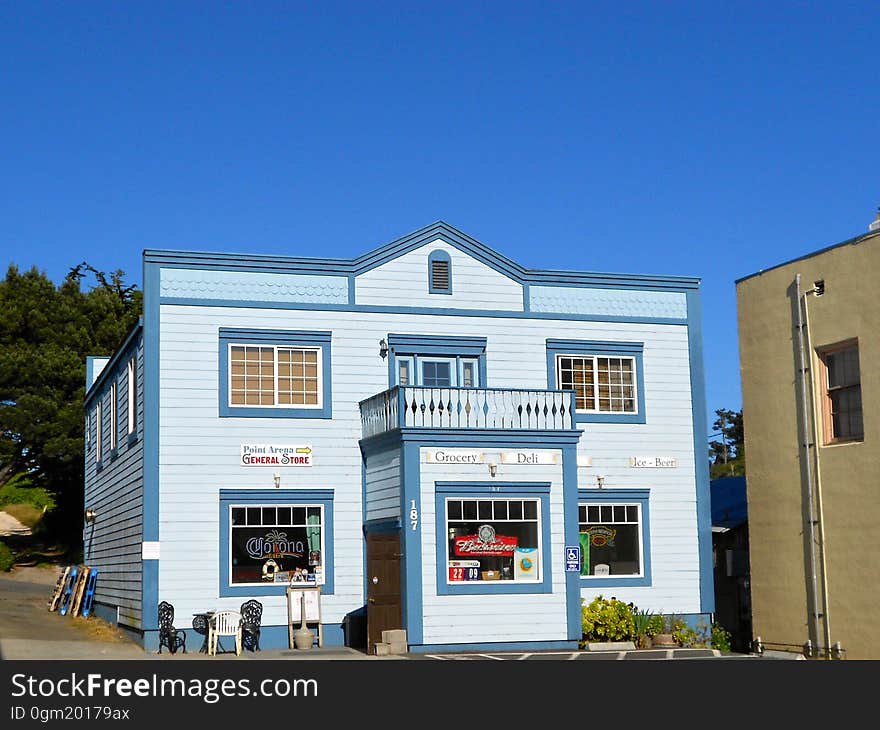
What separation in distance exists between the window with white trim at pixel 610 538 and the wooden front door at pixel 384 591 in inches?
191

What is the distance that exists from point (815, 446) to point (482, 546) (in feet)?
21.2

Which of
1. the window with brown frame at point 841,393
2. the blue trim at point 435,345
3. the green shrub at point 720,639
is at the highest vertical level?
the blue trim at point 435,345

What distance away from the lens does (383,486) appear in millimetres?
24781

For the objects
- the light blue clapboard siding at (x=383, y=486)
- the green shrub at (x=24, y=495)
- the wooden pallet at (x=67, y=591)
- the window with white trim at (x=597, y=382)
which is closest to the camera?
the light blue clapboard siding at (x=383, y=486)

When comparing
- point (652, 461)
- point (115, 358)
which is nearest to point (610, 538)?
point (652, 461)

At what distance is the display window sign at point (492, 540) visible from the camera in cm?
2378

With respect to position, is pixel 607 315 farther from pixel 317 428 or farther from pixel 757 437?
pixel 317 428

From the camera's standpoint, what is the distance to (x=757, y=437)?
81.6ft

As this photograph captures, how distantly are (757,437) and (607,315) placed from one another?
4.85m

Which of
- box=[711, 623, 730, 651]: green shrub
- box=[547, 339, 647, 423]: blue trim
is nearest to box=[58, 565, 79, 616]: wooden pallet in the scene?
box=[547, 339, 647, 423]: blue trim

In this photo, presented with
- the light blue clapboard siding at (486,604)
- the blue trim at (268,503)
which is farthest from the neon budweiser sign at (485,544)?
the blue trim at (268,503)

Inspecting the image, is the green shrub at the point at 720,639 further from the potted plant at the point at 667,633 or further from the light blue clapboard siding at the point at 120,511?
the light blue clapboard siding at the point at 120,511

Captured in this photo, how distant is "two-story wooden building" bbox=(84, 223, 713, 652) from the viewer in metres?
23.9

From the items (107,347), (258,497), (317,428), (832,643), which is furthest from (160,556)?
(107,347)
